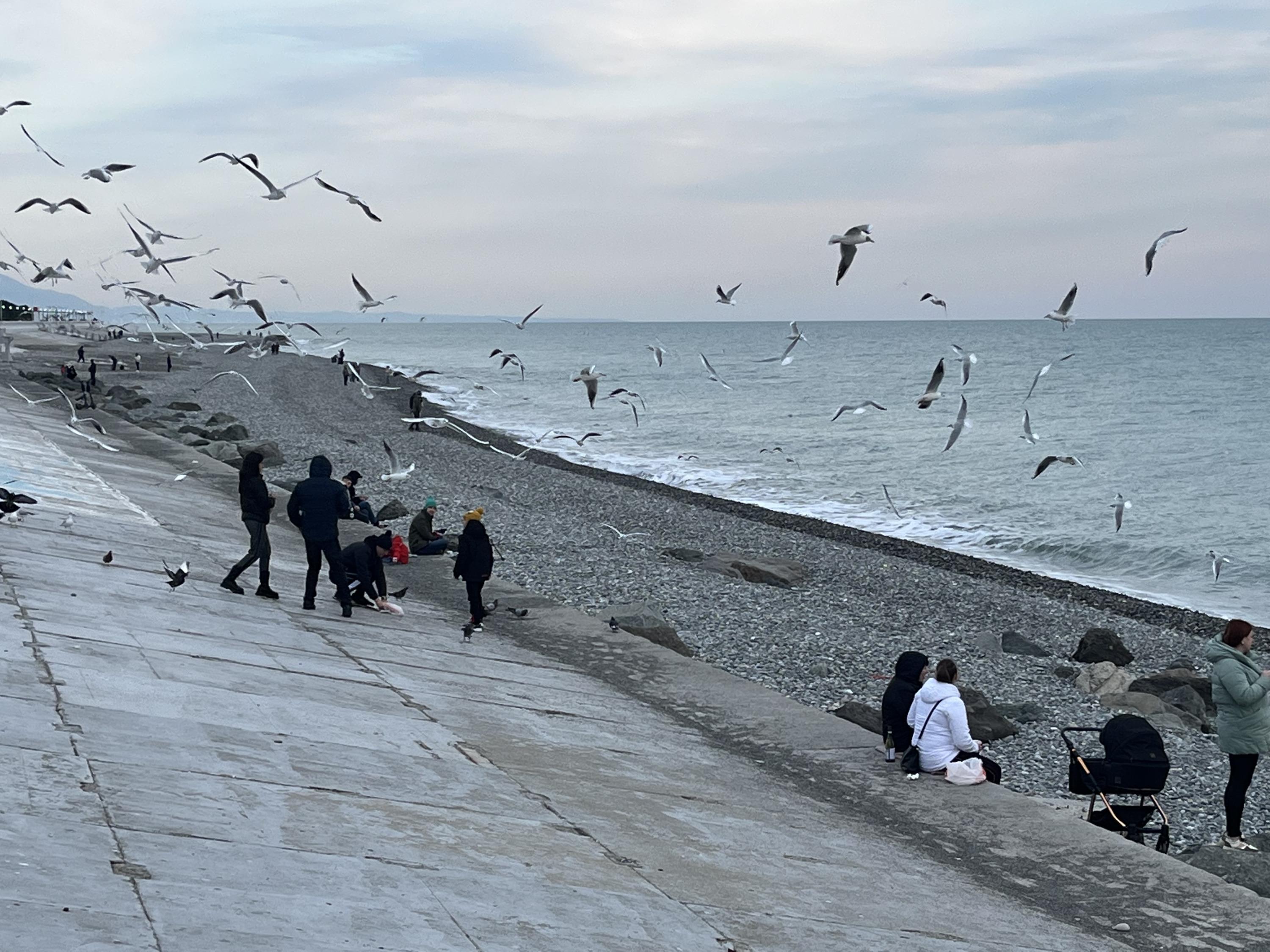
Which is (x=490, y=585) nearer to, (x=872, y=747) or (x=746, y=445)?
(x=872, y=747)

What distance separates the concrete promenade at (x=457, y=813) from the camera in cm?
571

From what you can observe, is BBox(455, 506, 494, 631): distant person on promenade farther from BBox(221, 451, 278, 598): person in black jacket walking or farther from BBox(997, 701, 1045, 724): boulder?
BBox(997, 701, 1045, 724): boulder

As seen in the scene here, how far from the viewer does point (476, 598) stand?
46.5 feet

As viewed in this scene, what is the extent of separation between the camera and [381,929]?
5.55 meters

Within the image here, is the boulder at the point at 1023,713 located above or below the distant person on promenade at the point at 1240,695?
below

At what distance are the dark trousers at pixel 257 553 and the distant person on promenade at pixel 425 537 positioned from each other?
5303 millimetres

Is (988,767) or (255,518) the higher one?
(255,518)

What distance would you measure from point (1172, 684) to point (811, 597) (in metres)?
6.83

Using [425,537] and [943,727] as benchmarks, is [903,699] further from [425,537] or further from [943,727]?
[425,537]

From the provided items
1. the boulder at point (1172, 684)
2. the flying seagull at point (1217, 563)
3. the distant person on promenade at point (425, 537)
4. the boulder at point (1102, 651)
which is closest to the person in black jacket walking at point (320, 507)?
the distant person on promenade at point (425, 537)

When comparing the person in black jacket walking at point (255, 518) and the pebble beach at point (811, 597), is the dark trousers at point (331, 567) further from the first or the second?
the pebble beach at point (811, 597)

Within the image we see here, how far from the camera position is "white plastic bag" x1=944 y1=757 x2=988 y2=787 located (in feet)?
32.6

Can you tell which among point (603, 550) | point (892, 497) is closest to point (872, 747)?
point (603, 550)

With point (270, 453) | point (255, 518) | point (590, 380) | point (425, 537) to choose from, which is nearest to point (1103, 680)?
point (590, 380)
